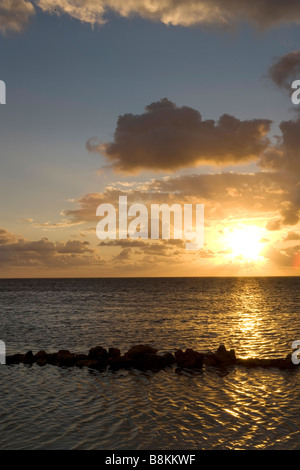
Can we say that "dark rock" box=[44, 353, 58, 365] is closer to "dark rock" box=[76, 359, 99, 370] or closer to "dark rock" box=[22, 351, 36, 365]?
"dark rock" box=[22, 351, 36, 365]

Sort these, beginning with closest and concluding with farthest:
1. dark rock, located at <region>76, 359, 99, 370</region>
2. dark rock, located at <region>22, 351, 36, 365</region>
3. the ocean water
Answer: the ocean water < dark rock, located at <region>76, 359, 99, 370</region> < dark rock, located at <region>22, 351, 36, 365</region>

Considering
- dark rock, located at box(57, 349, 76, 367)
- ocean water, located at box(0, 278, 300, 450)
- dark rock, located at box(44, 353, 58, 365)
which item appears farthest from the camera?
dark rock, located at box(44, 353, 58, 365)

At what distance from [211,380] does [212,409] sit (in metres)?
6.26

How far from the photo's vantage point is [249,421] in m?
20.7

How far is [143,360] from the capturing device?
33219 mm

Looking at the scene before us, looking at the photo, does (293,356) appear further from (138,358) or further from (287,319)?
(287,319)

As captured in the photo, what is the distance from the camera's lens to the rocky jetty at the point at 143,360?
3256cm

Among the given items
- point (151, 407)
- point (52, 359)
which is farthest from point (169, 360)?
point (151, 407)

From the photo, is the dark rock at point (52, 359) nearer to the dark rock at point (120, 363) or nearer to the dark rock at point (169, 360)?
the dark rock at point (120, 363)

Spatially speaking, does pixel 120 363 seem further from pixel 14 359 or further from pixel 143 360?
pixel 14 359

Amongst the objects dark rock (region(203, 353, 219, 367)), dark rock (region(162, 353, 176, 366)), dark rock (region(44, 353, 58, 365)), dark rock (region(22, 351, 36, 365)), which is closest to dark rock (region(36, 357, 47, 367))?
dark rock (region(44, 353, 58, 365))

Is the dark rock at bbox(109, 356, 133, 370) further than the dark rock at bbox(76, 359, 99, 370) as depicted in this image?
No

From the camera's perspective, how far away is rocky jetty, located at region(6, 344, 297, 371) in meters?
32.6

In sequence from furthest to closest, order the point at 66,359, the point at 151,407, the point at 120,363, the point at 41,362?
1. the point at 66,359
2. the point at 41,362
3. the point at 120,363
4. the point at 151,407
